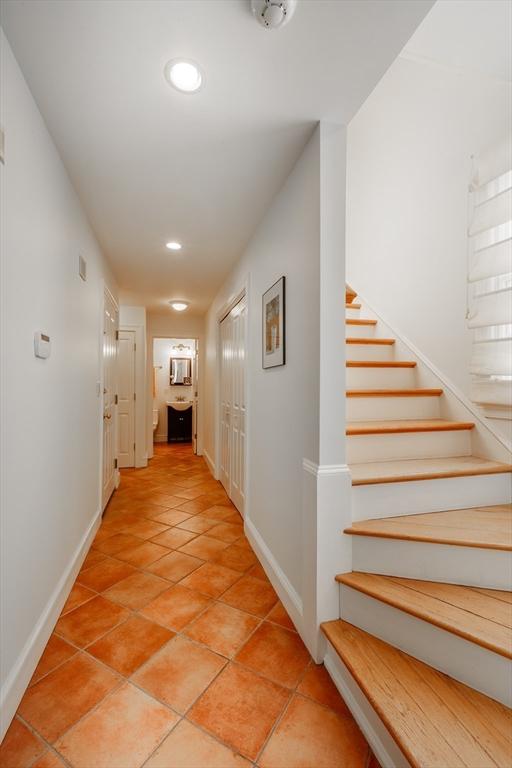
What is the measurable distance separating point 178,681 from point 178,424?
6411mm

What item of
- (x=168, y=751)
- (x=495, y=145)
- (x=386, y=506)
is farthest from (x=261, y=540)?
(x=495, y=145)

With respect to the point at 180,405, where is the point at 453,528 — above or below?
below

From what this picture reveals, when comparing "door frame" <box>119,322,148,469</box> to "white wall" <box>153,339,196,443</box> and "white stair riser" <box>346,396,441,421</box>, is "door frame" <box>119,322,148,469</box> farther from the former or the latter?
"white stair riser" <box>346,396,441,421</box>

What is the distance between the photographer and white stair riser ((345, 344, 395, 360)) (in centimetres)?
283

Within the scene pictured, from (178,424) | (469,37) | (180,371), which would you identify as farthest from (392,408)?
(180,371)

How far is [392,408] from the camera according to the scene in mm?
2381

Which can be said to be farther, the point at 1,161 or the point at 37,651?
the point at 37,651

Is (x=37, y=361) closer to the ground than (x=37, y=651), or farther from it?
farther from it

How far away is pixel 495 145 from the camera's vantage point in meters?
2.07

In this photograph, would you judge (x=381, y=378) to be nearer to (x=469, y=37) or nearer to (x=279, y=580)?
(x=279, y=580)

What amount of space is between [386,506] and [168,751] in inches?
48.2

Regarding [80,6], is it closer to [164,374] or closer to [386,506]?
[386,506]

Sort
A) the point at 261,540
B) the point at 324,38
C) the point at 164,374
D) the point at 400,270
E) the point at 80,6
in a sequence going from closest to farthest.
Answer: the point at 80,6 < the point at 324,38 < the point at 261,540 < the point at 400,270 < the point at 164,374

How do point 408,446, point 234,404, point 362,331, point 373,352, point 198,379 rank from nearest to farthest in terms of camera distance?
point 408,446 → point 373,352 → point 362,331 → point 234,404 → point 198,379
